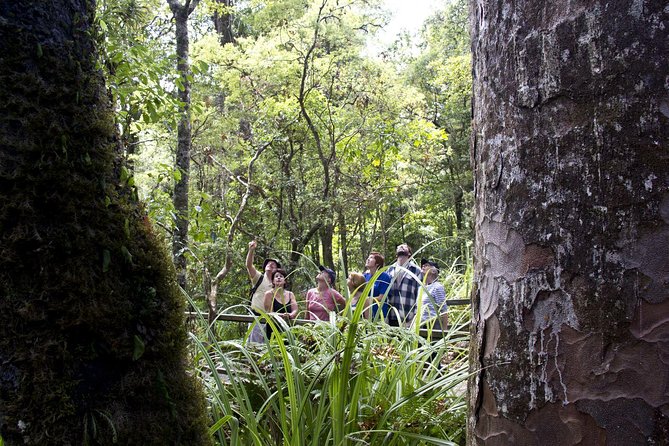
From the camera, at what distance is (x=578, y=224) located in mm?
1114

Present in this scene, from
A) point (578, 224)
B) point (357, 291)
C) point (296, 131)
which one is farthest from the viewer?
point (296, 131)

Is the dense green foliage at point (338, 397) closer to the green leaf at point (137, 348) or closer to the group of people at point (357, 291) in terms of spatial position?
the green leaf at point (137, 348)

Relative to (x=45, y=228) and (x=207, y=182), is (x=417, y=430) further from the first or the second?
(x=207, y=182)

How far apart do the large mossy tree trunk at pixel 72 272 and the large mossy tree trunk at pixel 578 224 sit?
716mm

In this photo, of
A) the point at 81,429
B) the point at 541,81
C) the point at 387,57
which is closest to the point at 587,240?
the point at 541,81

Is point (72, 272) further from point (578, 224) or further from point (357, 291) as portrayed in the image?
point (357, 291)

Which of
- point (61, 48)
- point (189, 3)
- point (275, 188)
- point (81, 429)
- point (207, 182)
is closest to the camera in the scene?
point (81, 429)

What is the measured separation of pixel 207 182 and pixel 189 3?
9.14 meters

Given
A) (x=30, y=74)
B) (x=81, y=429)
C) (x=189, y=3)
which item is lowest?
(x=81, y=429)

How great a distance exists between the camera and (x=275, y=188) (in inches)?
548

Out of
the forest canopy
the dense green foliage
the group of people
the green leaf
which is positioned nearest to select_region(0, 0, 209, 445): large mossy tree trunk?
the green leaf

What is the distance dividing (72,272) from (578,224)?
0.96m

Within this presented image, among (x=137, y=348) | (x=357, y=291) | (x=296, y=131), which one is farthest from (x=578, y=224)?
(x=296, y=131)

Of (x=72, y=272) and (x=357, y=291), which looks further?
(x=357, y=291)
